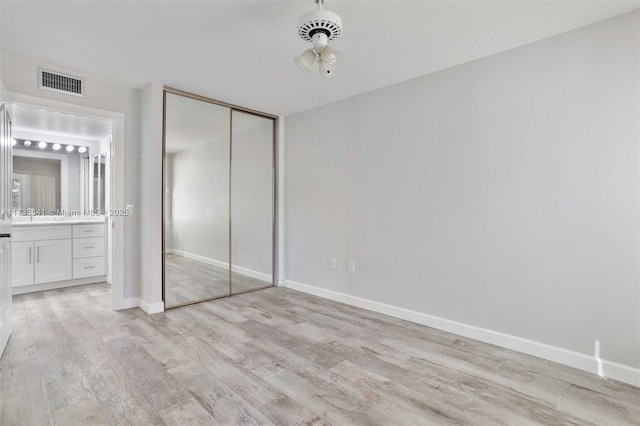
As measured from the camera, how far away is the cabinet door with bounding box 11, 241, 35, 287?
12.8 ft

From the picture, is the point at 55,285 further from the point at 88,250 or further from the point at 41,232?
the point at 41,232

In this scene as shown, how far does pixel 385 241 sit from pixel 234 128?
2379mm

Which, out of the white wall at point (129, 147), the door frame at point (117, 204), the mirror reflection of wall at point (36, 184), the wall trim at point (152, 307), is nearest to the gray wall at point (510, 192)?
the wall trim at point (152, 307)

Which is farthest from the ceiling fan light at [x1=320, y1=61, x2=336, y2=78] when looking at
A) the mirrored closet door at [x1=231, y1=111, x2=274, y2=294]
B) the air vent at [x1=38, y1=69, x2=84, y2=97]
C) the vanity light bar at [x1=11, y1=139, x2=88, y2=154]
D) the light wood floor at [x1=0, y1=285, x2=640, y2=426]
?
the vanity light bar at [x1=11, y1=139, x2=88, y2=154]

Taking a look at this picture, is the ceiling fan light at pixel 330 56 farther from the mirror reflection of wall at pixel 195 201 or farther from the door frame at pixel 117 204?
the door frame at pixel 117 204

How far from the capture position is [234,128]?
4043mm

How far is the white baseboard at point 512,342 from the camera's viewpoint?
6.87 ft

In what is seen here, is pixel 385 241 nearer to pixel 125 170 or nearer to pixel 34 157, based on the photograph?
pixel 125 170

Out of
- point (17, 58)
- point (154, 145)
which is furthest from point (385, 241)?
point (17, 58)

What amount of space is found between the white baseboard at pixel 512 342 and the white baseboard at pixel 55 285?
144 inches

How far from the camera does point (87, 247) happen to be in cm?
447

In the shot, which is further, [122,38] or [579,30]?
[122,38]

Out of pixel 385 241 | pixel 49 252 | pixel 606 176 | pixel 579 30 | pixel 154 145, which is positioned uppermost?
pixel 579 30

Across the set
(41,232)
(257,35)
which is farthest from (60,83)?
(41,232)
